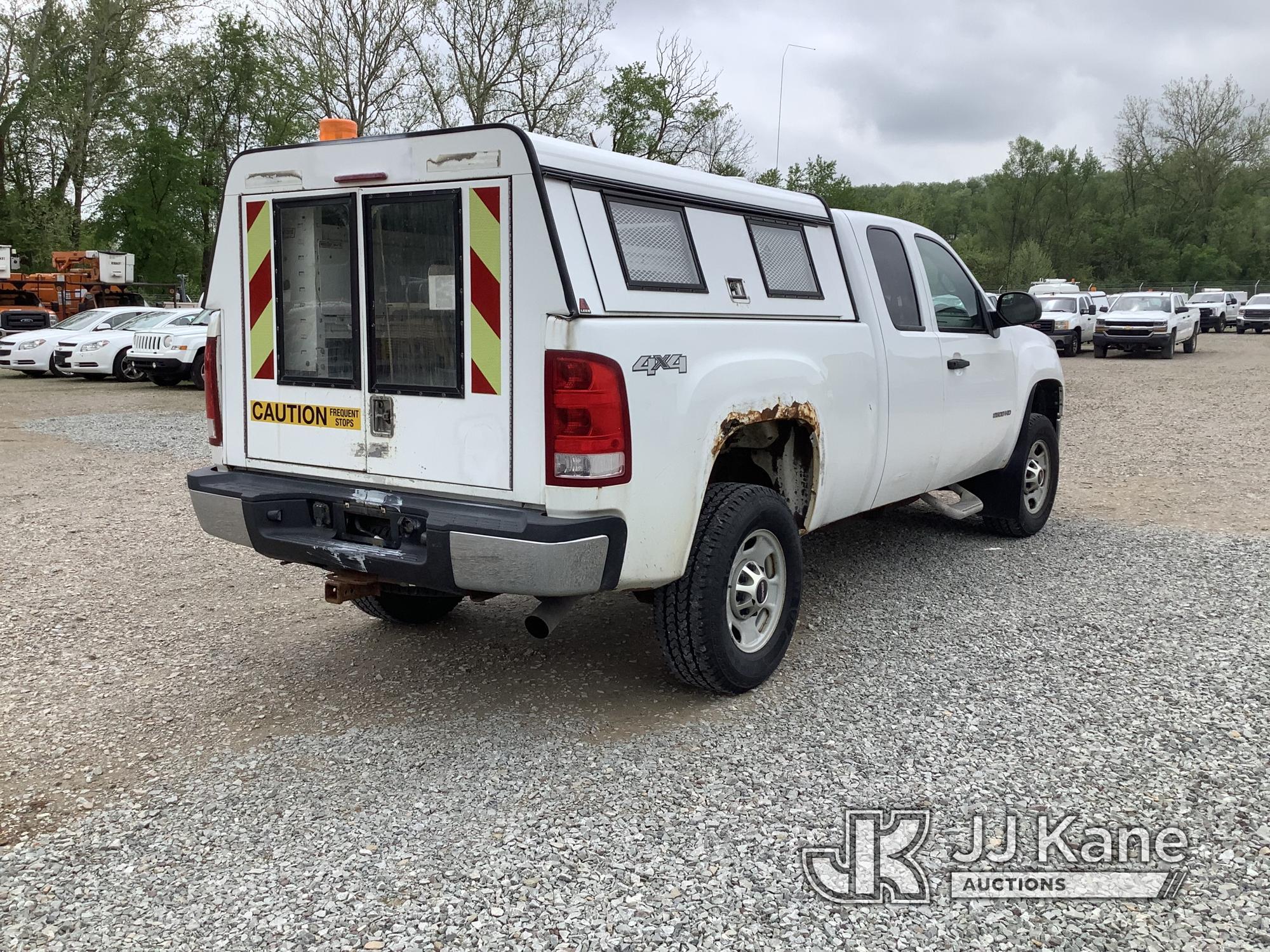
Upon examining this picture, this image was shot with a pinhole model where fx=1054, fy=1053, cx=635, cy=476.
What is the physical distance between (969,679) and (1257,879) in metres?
1.63

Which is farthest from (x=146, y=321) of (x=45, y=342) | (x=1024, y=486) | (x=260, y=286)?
(x=1024, y=486)

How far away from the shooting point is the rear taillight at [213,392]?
4469 millimetres

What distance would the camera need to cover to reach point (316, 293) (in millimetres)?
4203

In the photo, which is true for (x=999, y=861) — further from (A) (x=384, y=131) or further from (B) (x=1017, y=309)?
(A) (x=384, y=131)

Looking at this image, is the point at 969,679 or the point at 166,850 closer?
the point at 166,850

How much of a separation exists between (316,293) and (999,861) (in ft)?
10.5

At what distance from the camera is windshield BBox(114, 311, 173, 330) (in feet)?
68.7

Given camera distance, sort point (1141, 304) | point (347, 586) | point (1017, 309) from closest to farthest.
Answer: point (347, 586)
point (1017, 309)
point (1141, 304)

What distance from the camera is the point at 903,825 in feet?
11.0

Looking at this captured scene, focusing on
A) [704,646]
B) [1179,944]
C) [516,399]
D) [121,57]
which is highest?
[121,57]

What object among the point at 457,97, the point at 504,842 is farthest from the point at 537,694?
the point at 457,97

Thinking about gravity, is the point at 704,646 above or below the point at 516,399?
below

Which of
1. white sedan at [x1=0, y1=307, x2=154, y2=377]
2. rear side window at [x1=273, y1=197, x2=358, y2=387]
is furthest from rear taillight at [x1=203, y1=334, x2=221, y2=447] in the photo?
white sedan at [x1=0, y1=307, x2=154, y2=377]

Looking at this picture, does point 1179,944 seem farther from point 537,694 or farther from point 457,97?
point 457,97
